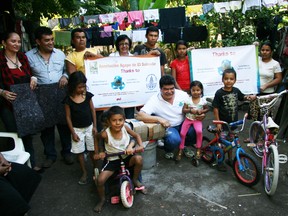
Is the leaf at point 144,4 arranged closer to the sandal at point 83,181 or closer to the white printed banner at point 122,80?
the white printed banner at point 122,80

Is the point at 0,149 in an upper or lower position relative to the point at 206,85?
lower

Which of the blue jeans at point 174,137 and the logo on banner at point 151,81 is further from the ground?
the logo on banner at point 151,81

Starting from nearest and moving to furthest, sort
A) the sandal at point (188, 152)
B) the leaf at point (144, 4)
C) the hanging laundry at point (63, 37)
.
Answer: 1. the sandal at point (188, 152)
2. the hanging laundry at point (63, 37)
3. the leaf at point (144, 4)

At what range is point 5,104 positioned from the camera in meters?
3.37

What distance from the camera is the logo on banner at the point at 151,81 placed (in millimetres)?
4418

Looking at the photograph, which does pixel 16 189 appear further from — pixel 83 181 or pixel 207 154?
pixel 207 154

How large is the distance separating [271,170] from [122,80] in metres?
2.57

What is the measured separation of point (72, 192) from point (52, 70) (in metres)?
1.75

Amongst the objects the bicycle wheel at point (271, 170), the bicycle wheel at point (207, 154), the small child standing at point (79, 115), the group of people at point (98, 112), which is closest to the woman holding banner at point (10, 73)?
the group of people at point (98, 112)

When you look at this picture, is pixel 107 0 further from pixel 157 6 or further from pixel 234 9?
pixel 234 9

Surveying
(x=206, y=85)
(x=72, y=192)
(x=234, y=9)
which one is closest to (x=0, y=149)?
(x=72, y=192)

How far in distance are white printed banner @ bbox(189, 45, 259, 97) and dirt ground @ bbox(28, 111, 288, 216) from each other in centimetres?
155

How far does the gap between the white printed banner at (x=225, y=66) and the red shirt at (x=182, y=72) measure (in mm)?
123

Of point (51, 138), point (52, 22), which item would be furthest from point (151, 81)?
point (52, 22)
